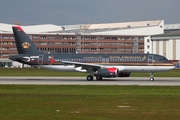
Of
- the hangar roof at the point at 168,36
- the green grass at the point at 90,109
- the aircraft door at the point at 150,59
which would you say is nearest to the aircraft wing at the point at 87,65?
the aircraft door at the point at 150,59

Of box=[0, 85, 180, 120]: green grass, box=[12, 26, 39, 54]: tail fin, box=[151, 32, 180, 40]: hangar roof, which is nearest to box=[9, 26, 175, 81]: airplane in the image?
box=[12, 26, 39, 54]: tail fin

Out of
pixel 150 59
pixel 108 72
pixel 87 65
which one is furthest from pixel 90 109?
pixel 150 59

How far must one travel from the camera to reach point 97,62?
2325 inches

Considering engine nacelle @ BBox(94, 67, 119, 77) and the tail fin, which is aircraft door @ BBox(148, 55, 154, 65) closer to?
engine nacelle @ BBox(94, 67, 119, 77)

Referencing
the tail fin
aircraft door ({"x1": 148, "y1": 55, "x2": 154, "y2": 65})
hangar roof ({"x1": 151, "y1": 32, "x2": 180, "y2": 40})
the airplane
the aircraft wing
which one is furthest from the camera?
hangar roof ({"x1": 151, "y1": 32, "x2": 180, "y2": 40})

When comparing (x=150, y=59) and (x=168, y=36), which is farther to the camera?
(x=168, y=36)

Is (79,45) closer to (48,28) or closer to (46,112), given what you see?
(48,28)

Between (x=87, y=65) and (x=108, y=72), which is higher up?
(x=87, y=65)

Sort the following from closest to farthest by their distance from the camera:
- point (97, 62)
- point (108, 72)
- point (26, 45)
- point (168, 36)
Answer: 1. point (108, 72)
2. point (97, 62)
3. point (26, 45)
4. point (168, 36)

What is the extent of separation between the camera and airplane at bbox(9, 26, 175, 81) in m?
57.0

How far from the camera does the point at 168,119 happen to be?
21.1m

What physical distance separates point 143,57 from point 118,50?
358 ft

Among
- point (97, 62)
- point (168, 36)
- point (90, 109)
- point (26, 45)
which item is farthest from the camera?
point (168, 36)

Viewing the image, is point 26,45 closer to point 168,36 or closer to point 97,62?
point 97,62
